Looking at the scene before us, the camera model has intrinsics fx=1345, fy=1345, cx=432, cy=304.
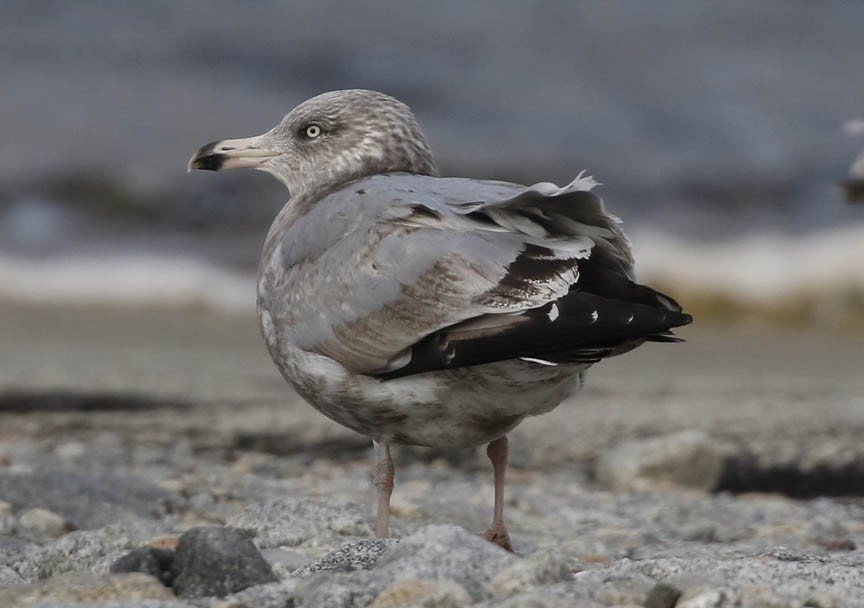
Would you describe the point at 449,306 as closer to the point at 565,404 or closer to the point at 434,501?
the point at 434,501

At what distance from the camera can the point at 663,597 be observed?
305cm

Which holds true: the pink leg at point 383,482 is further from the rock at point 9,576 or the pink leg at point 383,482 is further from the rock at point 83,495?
the rock at point 83,495

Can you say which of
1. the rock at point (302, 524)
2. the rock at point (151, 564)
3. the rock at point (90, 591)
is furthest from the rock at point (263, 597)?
the rock at point (302, 524)

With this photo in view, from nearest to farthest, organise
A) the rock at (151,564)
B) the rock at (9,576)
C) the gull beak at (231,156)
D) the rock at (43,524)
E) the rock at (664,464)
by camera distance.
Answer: the rock at (151,564), the rock at (9,576), the rock at (43,524), the gull beak at (231,156), the rock at (664,464)

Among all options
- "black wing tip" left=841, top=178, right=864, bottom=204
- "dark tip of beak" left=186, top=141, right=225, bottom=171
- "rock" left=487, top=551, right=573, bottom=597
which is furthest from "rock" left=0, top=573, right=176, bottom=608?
"black wing tip" left=841, top=178, right=864, bottom=204

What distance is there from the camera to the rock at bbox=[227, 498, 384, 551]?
4.30m

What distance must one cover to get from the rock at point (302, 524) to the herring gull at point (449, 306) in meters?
0.35

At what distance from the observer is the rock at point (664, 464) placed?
6355 millimetres

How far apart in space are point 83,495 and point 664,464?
2733 millimetres

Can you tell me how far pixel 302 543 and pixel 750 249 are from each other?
10.4 metres

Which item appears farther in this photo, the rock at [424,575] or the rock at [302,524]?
the rock at [302,524]

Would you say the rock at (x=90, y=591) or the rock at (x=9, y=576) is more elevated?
the rock at (x=90, y=591)

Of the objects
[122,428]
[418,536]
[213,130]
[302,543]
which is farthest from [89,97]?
[418,536]

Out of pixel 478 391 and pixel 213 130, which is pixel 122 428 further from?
pixel 213 130
